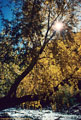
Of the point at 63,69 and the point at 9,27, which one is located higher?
the point at 9,27

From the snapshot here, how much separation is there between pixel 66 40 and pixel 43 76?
2782mm

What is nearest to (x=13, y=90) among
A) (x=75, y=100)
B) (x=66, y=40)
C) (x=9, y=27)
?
(x=9, y=27)

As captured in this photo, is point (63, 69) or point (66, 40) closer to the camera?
point (63, 69)

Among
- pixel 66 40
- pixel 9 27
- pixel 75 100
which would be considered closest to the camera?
pixel 9 27

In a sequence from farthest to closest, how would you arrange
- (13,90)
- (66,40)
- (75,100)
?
(75,100) < (66,40) < (13,90)

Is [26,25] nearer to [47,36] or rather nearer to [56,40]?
[47,36]

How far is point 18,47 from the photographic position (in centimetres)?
811

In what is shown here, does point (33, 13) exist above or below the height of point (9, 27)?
above

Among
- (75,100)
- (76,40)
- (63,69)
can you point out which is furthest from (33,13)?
(75,100)

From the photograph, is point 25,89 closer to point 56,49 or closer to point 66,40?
point 56,49

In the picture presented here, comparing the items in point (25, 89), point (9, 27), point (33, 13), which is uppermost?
point (33, 13)

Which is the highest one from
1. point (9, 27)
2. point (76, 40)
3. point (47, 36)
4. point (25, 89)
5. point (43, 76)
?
point (9, 27)

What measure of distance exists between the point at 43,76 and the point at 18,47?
2410 mm

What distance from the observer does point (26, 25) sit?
7.95 metres
